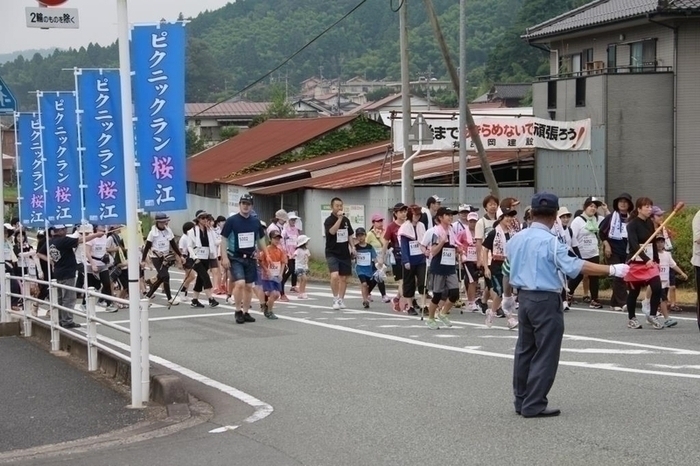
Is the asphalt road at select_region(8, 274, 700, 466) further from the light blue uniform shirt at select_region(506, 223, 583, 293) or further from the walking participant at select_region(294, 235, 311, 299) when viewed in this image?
the walking participant at select_region(294, 235, 311, 299)

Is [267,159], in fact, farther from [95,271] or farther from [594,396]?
[594,396]

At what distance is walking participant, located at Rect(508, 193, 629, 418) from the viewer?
8453 mm

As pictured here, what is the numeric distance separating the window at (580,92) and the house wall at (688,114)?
2.72m

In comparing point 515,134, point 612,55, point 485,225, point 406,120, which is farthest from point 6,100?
point 612,55

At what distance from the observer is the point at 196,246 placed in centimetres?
2064

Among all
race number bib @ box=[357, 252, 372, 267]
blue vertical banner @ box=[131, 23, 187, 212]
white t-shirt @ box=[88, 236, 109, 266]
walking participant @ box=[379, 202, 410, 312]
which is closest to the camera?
blue vertical banner @ box=[131, 23, 187, 212]

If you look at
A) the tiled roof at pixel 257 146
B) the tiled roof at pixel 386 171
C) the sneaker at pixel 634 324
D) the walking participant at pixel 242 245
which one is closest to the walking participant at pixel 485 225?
the sneaker at pixel 634 324

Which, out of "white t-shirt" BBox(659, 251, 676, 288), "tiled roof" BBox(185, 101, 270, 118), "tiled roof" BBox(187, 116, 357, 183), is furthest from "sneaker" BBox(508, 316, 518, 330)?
"tiled roof" BBox(185, 101, 270, 118)

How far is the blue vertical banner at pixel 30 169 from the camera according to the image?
15859 millimetres

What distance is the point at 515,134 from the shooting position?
29750mm

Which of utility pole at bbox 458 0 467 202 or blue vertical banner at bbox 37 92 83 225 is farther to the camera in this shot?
utility pole at bbox 458 0 467 202

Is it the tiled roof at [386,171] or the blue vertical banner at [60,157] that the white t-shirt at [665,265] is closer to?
the blue vertical banner at [60,157]

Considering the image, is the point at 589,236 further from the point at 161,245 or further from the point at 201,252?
the point at 161,245

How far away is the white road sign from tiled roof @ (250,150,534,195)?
2049 centimetres
